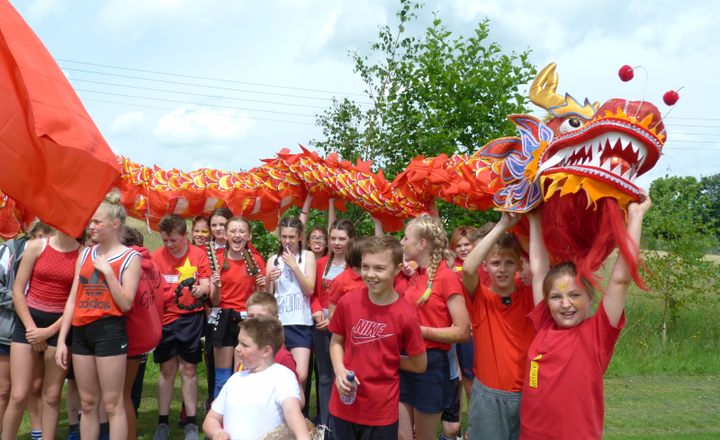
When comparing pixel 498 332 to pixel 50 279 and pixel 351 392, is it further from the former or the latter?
pixel 50 279

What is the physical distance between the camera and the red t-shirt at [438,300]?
10.3 feet

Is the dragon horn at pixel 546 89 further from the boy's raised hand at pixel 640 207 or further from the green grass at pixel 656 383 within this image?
the green grass at pixel 656 383

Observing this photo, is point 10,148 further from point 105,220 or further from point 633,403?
point 633,403

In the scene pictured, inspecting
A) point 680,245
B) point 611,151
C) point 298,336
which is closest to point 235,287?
point 298,336

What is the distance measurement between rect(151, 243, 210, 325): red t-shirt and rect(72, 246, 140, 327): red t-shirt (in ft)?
3.59

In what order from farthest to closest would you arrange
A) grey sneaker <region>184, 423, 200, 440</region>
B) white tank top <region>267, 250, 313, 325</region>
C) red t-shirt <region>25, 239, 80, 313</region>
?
white tank top <region>267, 250, 313, 325</region>, grey sneaker <region>184, 423, 200, 440</region>, red t-shirt <region>25, 239, 80, 313</region>

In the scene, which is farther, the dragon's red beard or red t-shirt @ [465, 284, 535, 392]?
red t-shirt @ [465, 284, 535, 392]

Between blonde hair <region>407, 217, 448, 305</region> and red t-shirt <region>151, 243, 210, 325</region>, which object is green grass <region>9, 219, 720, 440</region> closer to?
red t-shirt <region>151, 243, 210, 325</region>

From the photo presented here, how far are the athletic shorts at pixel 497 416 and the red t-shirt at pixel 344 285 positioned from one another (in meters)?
1.43

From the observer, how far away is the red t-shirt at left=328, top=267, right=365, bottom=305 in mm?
3816

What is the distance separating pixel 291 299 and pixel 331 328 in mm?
1591

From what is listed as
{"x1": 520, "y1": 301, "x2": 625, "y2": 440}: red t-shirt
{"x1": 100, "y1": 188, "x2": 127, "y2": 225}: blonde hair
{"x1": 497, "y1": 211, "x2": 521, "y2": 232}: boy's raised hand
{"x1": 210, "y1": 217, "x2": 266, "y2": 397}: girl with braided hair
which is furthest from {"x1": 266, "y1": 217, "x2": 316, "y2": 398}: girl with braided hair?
{"x1": 520, "y1": 301, "x2": 625, "y2": 440}: red t-shirt

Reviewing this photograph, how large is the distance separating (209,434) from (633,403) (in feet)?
16.9

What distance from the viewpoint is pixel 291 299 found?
4375mm
